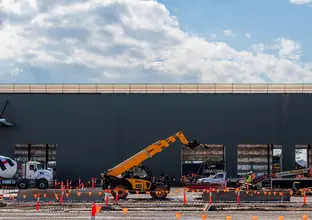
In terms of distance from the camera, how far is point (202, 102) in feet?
181

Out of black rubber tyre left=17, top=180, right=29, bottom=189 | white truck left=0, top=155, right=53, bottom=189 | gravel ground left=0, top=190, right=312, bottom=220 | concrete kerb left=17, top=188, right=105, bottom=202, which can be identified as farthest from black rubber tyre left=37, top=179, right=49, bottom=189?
gravel ground left=0, top=190, right=312, bottom=220

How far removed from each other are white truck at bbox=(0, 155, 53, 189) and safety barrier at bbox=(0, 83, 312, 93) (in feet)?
38.5

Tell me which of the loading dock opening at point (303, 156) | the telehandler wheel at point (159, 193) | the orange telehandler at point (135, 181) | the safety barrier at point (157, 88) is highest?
the safety barrier at point (157, 88)

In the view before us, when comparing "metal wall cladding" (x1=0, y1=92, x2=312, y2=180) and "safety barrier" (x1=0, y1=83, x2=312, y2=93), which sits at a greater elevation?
"safety barrier" (x1=0, y1=83, x2=312, y2=93)

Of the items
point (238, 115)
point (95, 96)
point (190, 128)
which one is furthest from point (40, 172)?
point (238, 115)

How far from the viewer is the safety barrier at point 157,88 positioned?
186 ft

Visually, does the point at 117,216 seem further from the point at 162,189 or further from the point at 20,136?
the point at 20,136

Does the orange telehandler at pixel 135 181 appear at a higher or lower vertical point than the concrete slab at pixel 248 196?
higher

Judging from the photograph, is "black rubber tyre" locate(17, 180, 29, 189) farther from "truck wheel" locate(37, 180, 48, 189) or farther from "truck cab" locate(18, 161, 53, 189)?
"truck wheel" locate(37, 180, 48, 189)

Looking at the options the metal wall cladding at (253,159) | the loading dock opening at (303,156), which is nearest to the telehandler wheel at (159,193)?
the metal wall cladding at (253,159)

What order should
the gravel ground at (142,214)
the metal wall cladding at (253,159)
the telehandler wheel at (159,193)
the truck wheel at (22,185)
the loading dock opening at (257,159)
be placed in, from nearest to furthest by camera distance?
the gravel ground at (142,214)
the telehandler wheel at (159,193)
the truck wheel at (22,185)
the loading dock opening at (257,159)
the metal wall cladding at (253,159)

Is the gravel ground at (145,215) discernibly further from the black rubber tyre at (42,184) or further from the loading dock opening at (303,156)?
the loading dock opening at (303,156)

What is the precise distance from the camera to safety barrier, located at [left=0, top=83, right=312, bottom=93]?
186ft

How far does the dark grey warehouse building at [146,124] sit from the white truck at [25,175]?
6.55 m
